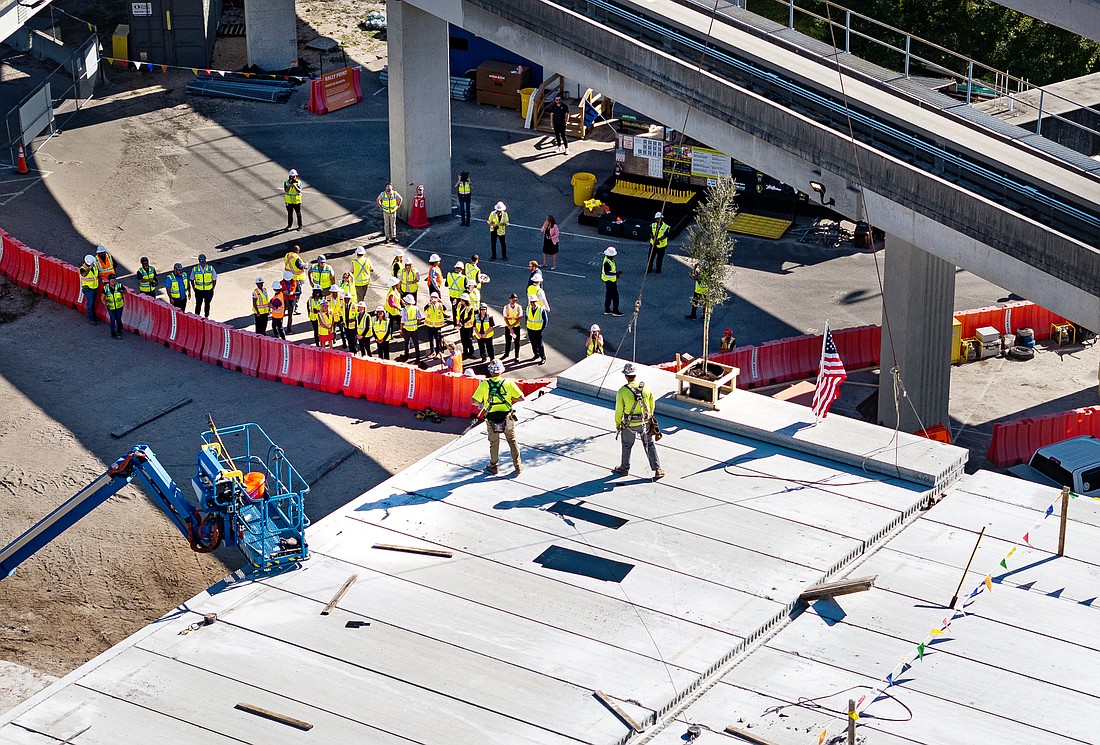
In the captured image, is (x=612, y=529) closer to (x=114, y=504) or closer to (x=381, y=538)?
(x=381, y=538)

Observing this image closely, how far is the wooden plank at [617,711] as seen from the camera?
61.1 ft

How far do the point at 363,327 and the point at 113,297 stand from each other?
579 centimetres

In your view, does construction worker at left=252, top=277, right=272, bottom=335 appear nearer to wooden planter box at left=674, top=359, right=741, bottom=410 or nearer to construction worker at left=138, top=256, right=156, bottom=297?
construction worker at left=138, top=256, right=156, bottom=297

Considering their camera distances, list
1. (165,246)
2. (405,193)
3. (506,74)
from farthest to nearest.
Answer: (506,74), (405,193), (165,246)

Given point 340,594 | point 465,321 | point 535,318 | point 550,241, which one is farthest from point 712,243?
point 550,241

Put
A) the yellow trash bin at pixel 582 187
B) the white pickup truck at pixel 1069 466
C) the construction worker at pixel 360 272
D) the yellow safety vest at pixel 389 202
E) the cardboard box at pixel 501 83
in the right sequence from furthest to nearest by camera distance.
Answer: the cardboard box at pixel 501 83, the yellow trash bin at pixel 582 187, the yellow safety vest at pixel 389 202, the construction worker at pixel 360 272, the white pickup truck at pixel 1069 466

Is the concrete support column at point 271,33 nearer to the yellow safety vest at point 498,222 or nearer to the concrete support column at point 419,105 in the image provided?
the concrete support column at point 419,105

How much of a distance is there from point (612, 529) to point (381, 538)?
11.1ft

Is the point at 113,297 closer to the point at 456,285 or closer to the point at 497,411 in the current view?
the point at 456,285

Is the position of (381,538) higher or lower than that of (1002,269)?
lower

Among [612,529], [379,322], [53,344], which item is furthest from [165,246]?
[612,529]

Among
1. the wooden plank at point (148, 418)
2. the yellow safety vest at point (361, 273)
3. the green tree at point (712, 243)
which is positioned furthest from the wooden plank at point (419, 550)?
the yellow safety vest at point (361, 273)

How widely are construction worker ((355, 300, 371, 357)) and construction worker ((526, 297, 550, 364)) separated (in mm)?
3436

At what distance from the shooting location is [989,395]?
33594 mm
